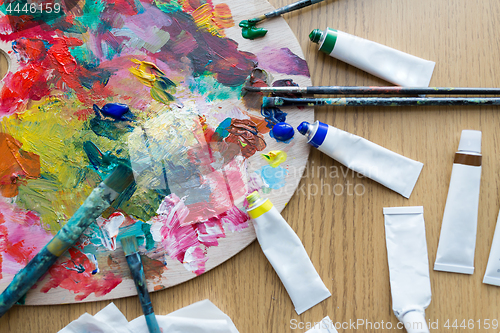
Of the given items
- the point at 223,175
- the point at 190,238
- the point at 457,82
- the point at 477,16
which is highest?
the point at 477,16

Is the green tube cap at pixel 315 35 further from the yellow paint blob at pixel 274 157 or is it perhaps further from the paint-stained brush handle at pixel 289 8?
the yellow paint blob at pixel 274 157

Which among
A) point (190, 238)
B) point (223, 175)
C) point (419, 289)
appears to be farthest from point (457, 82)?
point (190, 238)

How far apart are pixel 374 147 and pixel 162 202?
51 centimetres

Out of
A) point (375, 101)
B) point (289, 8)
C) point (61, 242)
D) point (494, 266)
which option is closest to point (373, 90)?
point (375, 101)

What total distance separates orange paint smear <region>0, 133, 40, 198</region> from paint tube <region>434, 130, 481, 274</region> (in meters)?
0.96

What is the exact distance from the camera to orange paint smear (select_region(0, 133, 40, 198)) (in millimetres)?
665

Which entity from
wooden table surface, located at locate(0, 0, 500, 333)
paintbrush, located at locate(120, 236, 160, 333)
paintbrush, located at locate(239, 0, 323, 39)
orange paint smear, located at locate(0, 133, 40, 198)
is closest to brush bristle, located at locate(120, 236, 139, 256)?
paintbrush, located at locate(120, 236, 160, 333)

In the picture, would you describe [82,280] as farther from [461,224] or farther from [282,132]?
[461,224]

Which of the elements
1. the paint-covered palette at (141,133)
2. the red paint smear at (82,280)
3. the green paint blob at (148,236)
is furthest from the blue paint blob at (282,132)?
the red paint smear at (82,280)

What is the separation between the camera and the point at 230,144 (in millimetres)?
679

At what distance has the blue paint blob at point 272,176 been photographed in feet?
2.23

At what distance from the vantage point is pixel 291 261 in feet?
2.23

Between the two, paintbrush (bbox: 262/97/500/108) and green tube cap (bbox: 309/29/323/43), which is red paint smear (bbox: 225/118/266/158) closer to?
paintbrush (bbox: 262/97/500/108)

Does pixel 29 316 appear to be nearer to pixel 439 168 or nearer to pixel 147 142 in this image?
pixel 147 142
